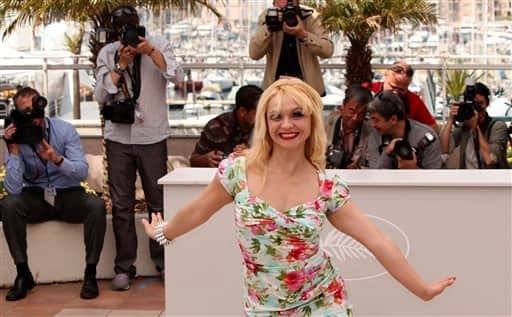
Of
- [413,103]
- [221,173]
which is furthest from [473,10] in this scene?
[221,173]

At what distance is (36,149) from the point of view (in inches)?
307

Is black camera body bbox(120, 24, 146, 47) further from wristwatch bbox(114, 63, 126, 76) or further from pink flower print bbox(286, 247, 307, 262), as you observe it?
pink flower print bbox(286, 247, 307, 262)

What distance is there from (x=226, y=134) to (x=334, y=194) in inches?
156

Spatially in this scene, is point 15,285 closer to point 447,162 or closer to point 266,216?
point 447,162

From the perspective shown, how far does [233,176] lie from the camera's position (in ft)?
14.1

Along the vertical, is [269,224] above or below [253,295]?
above

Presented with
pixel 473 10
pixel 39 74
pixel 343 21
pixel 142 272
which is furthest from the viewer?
pixel 473 10

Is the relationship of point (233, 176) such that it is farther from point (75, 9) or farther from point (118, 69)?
point (75, 9)

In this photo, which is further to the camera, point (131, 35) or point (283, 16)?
point (283, 16)

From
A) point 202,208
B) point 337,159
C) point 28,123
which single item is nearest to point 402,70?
point 337,159

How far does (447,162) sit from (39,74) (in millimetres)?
5459

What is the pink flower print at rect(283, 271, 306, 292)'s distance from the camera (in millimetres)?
4148

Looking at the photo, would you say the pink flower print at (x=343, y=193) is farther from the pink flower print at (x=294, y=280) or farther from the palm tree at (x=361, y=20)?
the palm tree at (x=361, y=20)

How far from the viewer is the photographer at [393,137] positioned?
289 inches
